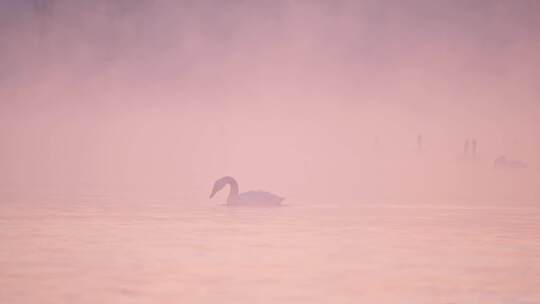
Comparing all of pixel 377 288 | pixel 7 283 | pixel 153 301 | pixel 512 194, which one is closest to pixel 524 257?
pixel 377 288

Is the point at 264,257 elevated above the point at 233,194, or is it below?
below

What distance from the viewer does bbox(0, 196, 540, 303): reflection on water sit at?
10023 mm

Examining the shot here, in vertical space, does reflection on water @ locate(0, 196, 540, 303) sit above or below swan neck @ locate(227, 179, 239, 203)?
below

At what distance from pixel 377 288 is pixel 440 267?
2.26m

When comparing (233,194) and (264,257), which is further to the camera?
(233,194)

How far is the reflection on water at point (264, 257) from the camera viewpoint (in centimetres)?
1002

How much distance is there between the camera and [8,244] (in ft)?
47.4

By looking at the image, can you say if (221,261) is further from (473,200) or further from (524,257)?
(473,200)

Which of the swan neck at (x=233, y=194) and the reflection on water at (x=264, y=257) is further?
the swan neck at (x=233, y=194)

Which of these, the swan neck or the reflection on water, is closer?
the reflection on water

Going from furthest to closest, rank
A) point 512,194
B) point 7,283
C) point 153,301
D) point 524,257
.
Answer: point 512,194, point 524,257, point 7,283, point 153,301

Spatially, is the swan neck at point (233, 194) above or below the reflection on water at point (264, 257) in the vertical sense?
above

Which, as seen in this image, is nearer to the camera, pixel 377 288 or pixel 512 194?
pixel 377 288

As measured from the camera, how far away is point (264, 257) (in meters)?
13.2
